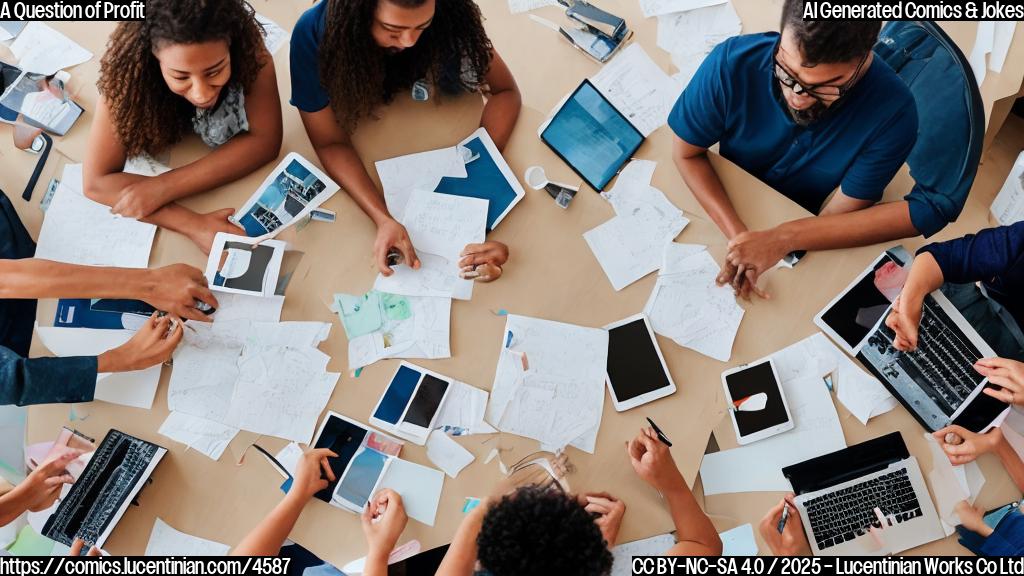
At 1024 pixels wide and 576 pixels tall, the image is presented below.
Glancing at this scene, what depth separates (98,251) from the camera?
2.08 m

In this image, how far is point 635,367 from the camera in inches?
78.4

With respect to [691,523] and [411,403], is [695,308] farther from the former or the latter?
[411,403]

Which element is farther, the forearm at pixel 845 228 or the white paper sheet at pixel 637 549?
the forearm at pixel 845 228

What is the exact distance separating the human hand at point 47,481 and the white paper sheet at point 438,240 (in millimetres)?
854

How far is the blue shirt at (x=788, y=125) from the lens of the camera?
1.87 m

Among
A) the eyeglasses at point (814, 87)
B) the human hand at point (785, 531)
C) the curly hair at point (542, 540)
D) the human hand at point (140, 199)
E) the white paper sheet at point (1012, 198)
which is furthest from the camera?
the white paper sheet at point (1012, 198)

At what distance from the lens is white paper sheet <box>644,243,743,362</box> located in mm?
2014

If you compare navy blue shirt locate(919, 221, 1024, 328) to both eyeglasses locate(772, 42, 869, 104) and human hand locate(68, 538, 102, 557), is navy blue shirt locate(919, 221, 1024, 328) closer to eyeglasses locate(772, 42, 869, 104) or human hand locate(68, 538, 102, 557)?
eyeglasses locate(772, 42, 869, 104)

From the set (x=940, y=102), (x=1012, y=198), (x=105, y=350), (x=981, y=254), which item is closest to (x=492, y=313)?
(x=105, y=350)

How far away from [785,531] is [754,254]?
67cm

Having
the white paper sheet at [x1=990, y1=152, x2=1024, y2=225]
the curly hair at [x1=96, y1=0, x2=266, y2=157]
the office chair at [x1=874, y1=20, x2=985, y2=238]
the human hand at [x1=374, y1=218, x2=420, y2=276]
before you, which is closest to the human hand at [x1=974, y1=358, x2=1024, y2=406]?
the office chair at [x1=874, y1=20, x2=985, y2=238]

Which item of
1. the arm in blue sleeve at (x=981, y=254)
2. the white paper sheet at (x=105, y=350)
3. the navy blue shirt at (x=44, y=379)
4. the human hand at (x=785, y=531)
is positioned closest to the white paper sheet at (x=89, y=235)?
the white paper sheet at (x=105, y=350)

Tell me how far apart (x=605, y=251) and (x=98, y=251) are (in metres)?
1.30

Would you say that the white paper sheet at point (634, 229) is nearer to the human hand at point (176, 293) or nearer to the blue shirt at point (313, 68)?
the blue shirt at point (313, 68)
